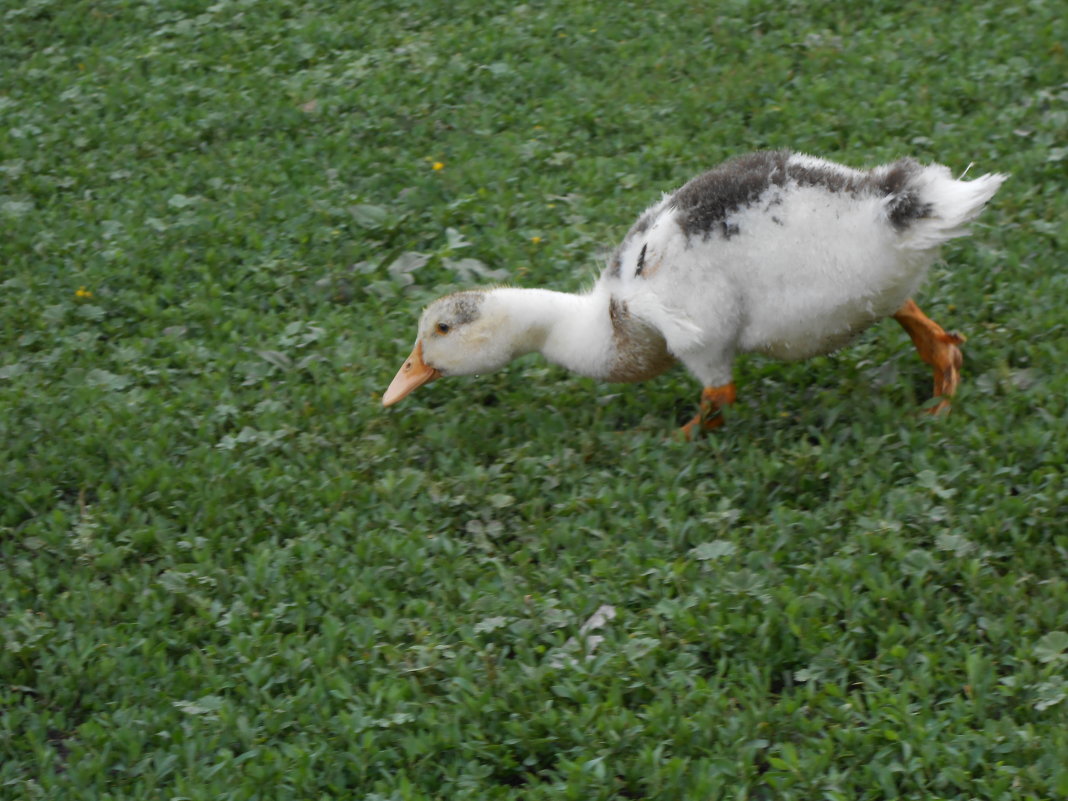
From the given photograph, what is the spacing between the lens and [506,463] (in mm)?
5281

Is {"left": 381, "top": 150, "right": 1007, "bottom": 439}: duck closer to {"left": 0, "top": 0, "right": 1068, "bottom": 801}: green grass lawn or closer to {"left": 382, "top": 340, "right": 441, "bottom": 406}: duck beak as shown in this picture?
{"left": 382, "top": 340, "right": 441, "bottom": 406}: duck beak

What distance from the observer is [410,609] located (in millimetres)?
4465

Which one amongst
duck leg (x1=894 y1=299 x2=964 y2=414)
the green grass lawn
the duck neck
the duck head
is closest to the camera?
the green grass lawn

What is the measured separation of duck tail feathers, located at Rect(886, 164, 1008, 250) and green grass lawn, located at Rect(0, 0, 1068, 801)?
0.86m

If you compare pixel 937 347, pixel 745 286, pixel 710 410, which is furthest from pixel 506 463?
pixel 937 347

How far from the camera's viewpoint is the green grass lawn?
12.6 feet

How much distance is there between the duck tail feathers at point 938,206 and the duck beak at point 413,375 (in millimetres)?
2207

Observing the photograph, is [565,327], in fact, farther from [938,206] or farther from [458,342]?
[938,206]

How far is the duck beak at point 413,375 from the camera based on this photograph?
5.55m

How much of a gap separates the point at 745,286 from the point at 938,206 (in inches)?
32.5

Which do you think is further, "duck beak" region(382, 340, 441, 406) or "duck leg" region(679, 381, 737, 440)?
"duck beak" region(382, 340, 441, 406)

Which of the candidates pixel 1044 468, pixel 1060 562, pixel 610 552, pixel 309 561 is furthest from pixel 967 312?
pixel 309 561

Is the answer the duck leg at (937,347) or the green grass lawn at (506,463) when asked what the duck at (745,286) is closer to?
the duck leg at (937,347)

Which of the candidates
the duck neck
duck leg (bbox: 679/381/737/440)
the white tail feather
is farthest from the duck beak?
the white tail feather
